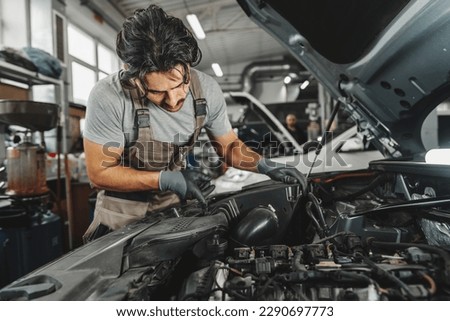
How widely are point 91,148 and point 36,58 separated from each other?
1476mm

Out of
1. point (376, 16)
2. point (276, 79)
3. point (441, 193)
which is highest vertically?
point (276, 79)

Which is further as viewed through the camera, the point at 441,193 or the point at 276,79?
the point at 276,79

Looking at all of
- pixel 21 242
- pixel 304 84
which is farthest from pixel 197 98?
pixel 304 84

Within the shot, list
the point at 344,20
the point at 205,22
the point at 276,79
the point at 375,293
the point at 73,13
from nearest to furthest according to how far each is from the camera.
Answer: the point at 375,293 → the point at 344,20 → the point at 73,13 → the point at 205,22 → the point at 276,79

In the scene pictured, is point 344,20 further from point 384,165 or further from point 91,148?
point 91,148

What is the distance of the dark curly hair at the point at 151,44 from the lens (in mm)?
1077

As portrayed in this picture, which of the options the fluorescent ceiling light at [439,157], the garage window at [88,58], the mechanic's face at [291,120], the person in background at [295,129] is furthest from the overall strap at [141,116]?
the mechanic's face at [291,120]

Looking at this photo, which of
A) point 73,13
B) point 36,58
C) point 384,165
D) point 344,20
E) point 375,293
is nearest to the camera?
point 375,293

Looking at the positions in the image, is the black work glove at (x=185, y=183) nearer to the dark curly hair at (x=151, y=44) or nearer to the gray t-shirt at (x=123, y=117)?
the gray t-shirt at (x=123, y=117)

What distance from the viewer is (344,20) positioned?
1.09 meters

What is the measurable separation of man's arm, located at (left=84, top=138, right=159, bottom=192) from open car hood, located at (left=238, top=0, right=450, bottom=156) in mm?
791

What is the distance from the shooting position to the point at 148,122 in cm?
116

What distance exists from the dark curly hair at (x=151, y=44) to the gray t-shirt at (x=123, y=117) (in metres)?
0.11

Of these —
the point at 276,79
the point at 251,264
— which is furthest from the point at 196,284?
the point at 276,79
